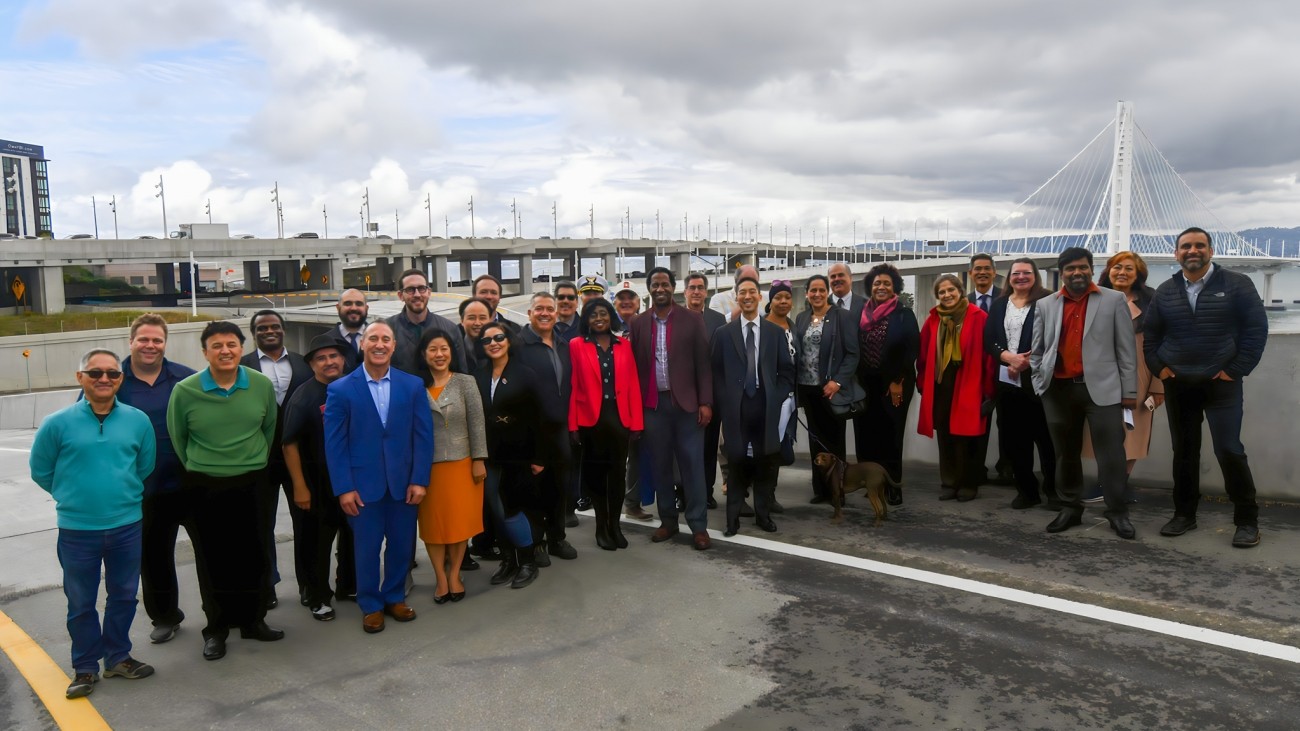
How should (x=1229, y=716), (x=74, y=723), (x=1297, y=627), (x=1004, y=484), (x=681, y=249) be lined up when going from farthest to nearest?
(x=681, y=249) → (x=1004, y=484) → (x=1297, y=627) → (x=74, y=723) → (x=1229, y=716)

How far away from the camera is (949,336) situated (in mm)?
6953

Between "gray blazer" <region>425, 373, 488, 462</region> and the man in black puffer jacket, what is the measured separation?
4.34 m

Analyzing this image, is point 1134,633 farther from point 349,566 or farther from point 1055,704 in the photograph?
point 349,566

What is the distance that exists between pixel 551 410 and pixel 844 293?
2944 millimetres

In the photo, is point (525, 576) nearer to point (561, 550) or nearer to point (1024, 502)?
point (561, 550)

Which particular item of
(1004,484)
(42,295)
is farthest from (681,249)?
(1004,484)

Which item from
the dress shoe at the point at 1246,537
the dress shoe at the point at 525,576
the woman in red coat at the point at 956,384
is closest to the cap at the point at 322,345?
the dress shoe at the point at 525,576

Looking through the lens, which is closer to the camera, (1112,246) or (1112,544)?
(1112,544)

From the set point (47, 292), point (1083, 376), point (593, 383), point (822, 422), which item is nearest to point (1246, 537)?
point (1083, 376)

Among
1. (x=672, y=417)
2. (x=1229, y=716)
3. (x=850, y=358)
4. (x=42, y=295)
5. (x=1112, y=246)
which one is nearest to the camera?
(x=1229, y=716)

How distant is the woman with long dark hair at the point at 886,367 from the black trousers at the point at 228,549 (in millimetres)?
4362

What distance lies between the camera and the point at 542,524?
5605mm

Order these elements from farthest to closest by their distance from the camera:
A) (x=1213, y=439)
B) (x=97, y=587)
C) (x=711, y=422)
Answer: (x=711, y=422) → (x=1213, y=439) → (x=97, y=587)

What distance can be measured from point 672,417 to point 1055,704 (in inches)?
121
